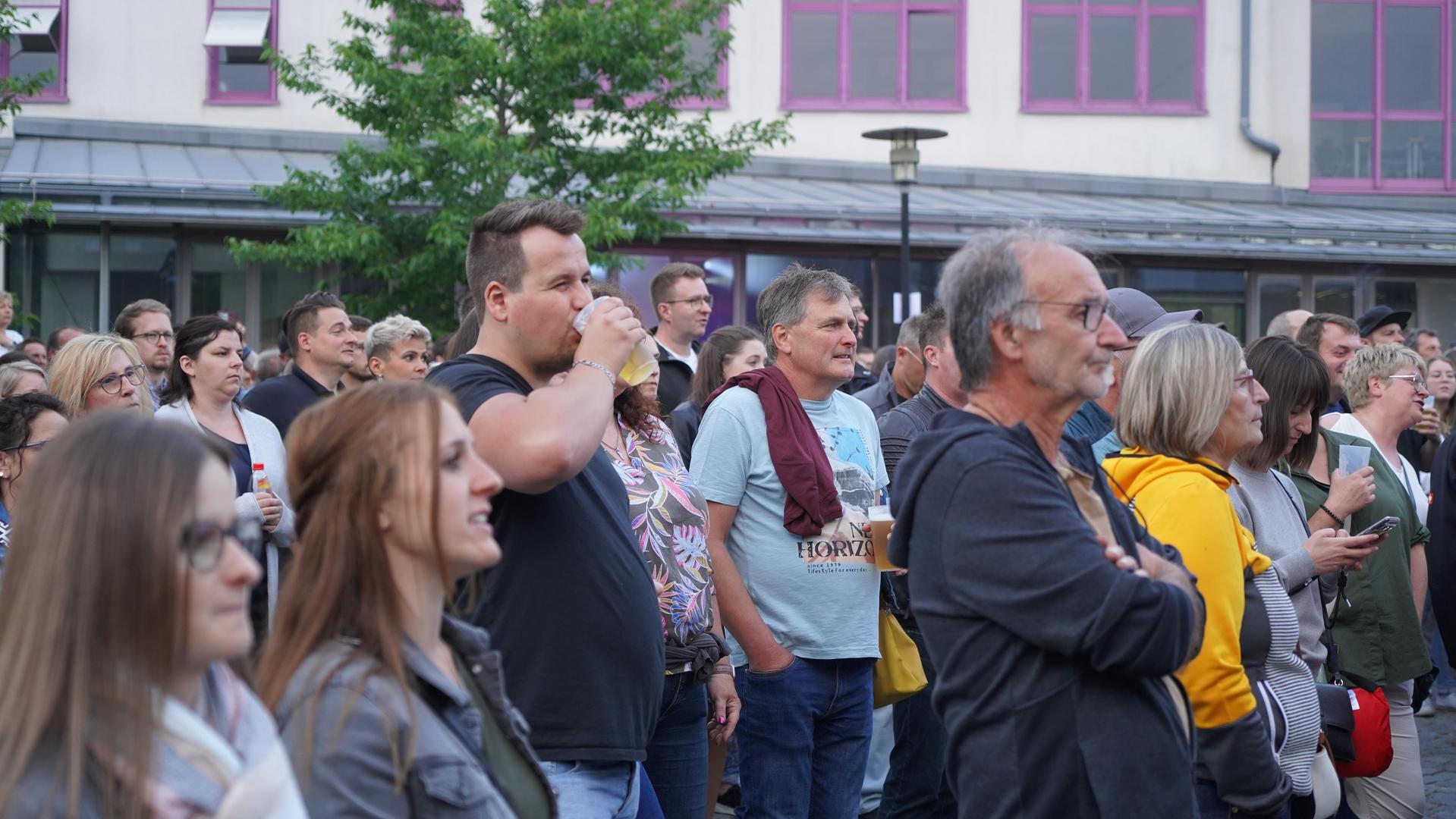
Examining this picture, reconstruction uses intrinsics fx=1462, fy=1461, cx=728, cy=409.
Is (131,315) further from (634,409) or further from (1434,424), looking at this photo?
(1434,424)

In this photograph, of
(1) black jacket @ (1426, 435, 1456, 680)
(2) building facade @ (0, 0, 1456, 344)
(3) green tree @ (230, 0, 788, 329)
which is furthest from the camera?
(2) building facade @ (0, 0, 1456, 344)

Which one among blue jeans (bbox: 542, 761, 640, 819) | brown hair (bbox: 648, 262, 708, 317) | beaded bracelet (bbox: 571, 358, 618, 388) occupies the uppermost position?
brown hair (bbox: 648, 262, 708, 317)

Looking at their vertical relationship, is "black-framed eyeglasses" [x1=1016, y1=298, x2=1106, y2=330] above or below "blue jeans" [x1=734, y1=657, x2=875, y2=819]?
above

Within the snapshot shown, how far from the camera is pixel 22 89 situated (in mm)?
11250

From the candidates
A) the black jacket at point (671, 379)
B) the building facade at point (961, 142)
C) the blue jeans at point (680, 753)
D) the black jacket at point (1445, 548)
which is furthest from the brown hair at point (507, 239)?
the building facade at point (961, 142)

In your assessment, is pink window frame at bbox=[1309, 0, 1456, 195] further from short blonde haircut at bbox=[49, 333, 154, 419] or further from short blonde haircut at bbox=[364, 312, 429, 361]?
short blonde haircut at bbox=[49, 333, 154, 419]

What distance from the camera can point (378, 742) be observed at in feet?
6.68

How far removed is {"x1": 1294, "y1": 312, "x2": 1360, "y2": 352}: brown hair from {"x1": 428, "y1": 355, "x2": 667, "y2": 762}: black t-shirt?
5558 millimetres

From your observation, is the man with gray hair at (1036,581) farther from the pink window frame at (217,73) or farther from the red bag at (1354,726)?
the pink window frame at (217,73)

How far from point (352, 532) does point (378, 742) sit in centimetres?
32

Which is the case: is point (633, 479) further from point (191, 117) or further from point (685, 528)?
point (191, 117)

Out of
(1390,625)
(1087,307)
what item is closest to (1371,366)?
(1390,625)

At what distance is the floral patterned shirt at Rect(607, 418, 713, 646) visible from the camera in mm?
4141

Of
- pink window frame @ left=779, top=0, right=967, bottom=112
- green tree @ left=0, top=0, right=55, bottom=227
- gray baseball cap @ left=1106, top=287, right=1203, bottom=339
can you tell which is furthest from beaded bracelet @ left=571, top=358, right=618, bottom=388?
pink window frame @ left=779, top=0, right=967, bottom=112
